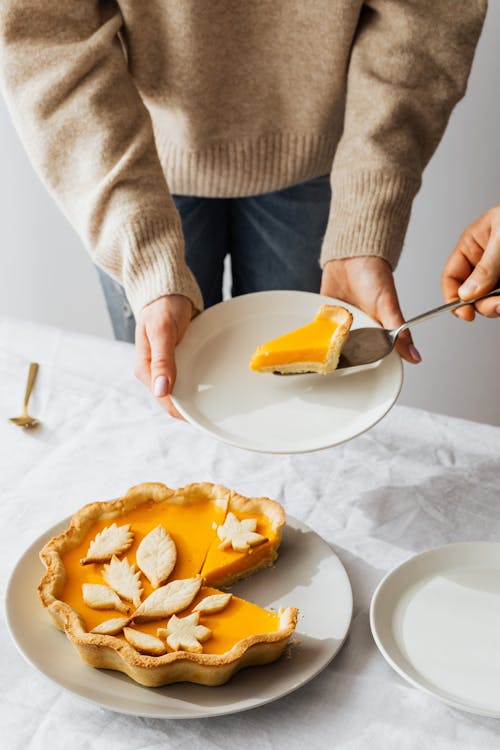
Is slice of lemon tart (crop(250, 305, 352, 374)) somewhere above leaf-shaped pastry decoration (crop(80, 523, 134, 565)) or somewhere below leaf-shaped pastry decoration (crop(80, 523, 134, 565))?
above

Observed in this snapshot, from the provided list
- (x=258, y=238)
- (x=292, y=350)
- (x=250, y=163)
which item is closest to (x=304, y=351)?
(x=292, y=350)

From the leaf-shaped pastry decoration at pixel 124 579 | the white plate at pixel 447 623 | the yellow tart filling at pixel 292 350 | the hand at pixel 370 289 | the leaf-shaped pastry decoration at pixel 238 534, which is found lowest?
the white plate at pixel 447 623

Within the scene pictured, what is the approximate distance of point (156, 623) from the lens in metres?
0.92

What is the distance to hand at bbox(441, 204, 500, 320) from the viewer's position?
1182mm

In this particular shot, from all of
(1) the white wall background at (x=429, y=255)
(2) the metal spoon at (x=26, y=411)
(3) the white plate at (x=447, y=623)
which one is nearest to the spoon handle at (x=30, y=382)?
(2) the metal spoon at (x=26, y=411)

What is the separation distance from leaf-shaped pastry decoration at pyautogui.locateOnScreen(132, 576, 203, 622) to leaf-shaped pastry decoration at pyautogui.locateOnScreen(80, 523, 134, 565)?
0.09m

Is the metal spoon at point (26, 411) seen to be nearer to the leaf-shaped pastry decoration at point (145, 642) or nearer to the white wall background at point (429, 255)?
the leaf-shaped pastry decoration at point (145, 642)

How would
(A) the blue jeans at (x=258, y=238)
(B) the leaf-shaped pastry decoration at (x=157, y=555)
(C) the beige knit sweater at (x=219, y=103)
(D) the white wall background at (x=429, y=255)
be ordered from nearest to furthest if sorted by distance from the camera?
(B) the leaf-shaped pastry decoration at (x=157, y=555), (C) the beige knit sweater at (x=219, y=103), (A) the blue jeans at (x=258, y=238), (D) the white wall background at (x=429, y=255)

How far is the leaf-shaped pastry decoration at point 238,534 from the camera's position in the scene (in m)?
1.01

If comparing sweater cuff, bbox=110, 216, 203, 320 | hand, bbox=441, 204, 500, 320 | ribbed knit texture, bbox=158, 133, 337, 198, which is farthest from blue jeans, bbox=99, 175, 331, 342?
hand, bbox=441, 204, 500, 320

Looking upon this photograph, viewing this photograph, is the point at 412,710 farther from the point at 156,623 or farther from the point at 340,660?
the point at 156,623

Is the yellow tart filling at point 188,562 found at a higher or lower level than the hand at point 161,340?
lower

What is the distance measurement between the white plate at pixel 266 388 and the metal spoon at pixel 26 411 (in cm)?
30

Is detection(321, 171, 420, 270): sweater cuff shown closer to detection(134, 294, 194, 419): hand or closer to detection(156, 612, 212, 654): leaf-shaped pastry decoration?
detection(134, 294, 194, 419): hand
